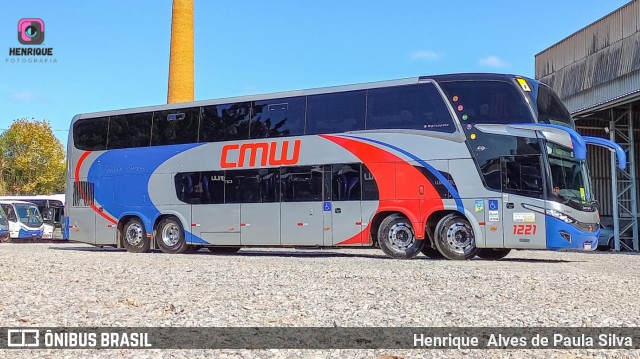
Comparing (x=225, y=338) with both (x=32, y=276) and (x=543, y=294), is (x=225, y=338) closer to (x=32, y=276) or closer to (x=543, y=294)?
(x=543, y=294)

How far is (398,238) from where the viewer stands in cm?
1487

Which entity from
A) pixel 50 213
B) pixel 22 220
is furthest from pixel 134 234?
pixel 50 213

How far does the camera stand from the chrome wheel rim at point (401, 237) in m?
14.8

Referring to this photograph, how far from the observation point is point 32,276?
383 inches

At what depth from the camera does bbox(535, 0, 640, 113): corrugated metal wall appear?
1029 inches

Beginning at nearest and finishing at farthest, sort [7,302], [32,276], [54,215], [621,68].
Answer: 1. [7,302]
2. [32,276]
3. [621,68]
4. [54,215]

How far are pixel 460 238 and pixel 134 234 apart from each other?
9.20m

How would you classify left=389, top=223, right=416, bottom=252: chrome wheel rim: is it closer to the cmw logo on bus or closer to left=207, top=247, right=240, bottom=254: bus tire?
the cmw logo on bus

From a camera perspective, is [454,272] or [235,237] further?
[235,237]

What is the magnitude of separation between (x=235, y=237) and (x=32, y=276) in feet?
24.3

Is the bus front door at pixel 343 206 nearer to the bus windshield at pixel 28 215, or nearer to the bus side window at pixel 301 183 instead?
the bus side window at pixel 301 183

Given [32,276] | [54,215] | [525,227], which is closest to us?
[32,276]

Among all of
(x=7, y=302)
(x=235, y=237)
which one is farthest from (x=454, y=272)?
(x=235, y=237)

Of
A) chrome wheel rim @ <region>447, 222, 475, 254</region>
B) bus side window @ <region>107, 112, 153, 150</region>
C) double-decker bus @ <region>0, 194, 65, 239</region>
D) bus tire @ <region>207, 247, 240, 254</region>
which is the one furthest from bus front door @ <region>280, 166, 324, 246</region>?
double-decker bus @ <region>0, 194, 65, 239</region>
